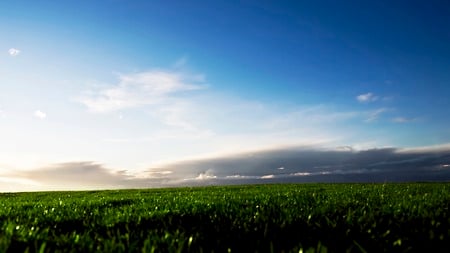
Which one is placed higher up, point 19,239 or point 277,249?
point 19,239

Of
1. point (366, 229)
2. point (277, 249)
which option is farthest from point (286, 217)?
point (277, 249)

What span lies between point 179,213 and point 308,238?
3.82m

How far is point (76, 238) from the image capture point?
5.73 m

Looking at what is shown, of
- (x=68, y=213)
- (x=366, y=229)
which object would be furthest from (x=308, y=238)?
(x=68, y=213)

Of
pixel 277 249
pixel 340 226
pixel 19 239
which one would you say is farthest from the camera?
pixel 340 226

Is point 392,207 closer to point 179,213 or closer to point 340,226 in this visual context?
point 340,226

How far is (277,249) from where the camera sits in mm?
5238

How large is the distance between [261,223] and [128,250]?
2909 millimetres

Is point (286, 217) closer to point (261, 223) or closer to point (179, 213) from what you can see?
point (261, 223)

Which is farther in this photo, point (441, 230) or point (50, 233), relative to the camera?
point (50, 233)

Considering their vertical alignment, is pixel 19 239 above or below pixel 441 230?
above

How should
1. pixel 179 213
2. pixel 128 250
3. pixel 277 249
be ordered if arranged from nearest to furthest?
pixel 128 250
pixel 277 249
pixel 179 213

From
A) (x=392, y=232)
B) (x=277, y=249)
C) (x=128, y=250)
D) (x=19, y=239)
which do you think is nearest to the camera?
(x=128, y=250)

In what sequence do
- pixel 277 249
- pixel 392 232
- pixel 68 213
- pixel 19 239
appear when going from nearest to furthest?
pixel 277 249 → pixel 19 239 → pixel 392 232 → pixel 68 213
